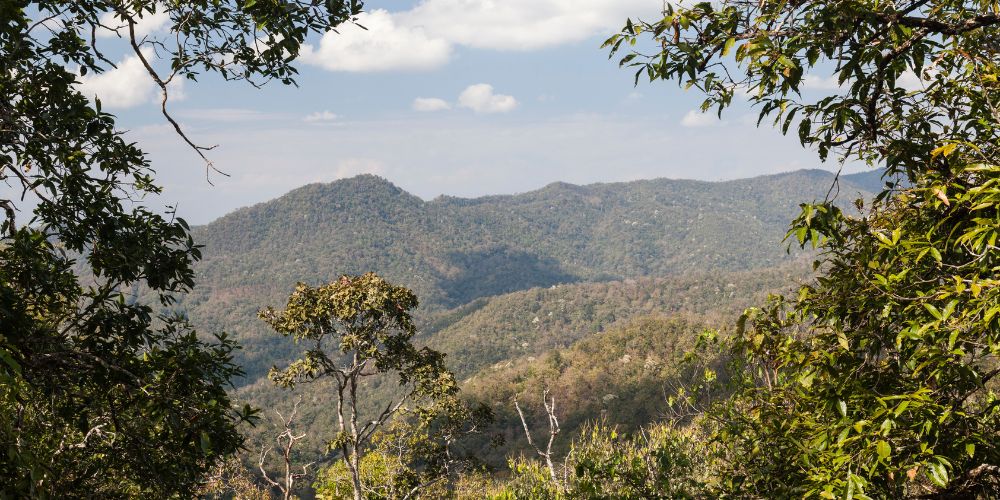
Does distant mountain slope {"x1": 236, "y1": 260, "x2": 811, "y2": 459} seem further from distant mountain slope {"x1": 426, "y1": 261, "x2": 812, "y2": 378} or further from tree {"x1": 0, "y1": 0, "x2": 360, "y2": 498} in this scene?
tree {"x1": 0, "y1": 0, "x2": 360, "y2": 498}

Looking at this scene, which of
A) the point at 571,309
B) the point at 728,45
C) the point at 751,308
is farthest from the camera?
the point at 571,309

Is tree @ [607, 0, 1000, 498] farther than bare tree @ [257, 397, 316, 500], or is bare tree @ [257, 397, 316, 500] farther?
bare tree @ [257, 397, 316, 500]

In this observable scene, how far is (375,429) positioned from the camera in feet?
50.9

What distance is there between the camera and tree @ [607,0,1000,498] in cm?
284

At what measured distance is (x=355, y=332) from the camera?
575 inches

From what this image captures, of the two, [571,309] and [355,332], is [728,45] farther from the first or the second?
[571,309]

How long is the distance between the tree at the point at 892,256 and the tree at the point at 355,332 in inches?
451

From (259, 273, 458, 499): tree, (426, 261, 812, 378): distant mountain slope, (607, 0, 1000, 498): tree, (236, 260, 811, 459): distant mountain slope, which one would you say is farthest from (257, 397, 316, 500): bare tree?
(426, 261, 812, 378): distant mountain slope

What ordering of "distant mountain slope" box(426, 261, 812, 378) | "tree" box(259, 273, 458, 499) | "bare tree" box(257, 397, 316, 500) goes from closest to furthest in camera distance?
"bare tree" box(257, 397, 316, 500) → "tree" box(259, 273, 458, 499) → "distant mountain slope" box(426, 261, 812, 378)

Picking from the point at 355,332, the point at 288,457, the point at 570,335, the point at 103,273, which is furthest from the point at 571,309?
the point at 103,273

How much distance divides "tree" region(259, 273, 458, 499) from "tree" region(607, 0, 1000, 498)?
11.5m

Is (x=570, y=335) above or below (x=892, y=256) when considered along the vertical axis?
below

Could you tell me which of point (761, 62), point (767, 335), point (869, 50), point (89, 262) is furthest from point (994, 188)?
point (89, 262)

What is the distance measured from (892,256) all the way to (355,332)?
499 inches
